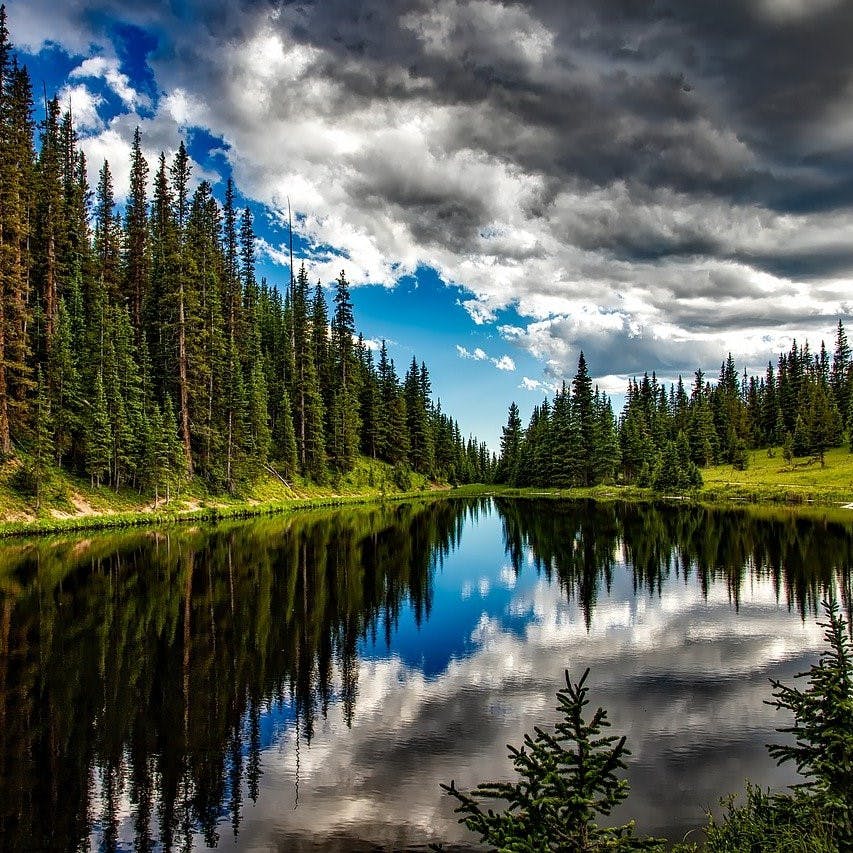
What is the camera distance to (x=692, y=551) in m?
38.2

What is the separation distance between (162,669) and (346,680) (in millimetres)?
5051

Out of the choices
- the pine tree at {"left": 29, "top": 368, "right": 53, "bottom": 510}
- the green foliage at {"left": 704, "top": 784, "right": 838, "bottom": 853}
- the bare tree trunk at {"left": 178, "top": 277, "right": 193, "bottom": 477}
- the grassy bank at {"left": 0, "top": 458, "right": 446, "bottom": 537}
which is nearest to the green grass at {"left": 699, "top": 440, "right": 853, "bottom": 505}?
the grassy bank at {"left": 0, "top": 458, "right": 446, "bottom": 537}

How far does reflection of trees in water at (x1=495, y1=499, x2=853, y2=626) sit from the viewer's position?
28125mm

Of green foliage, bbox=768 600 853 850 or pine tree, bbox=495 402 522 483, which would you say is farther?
pine tree, bbox=495 402 522 483

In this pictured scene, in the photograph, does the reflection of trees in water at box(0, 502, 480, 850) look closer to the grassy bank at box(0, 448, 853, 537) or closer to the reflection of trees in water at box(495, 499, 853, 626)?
the grassy bank at box(0, 448, 853, 537)

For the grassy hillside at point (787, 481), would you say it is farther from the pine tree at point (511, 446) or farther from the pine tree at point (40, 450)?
the pine tree at point (40, 450)

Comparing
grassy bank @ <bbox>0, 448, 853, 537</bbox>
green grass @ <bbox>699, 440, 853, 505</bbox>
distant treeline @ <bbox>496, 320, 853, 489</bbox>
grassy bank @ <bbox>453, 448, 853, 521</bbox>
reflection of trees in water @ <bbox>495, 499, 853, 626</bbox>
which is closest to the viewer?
reflection of trees in water @ <bbox>495, 499, 853, 626</bbox>

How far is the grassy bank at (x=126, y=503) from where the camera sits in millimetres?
40750

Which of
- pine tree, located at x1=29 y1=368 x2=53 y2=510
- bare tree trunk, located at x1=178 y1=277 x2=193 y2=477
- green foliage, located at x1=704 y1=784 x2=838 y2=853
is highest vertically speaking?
bare tree trunk, located at x1=178 y1=277 x2=193 y2=477

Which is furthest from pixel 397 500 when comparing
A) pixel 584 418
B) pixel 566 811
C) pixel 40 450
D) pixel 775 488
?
pixel 566 811

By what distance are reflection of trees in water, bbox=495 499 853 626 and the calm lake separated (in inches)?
13.2

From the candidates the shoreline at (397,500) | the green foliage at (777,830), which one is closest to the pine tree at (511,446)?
the shoreline at (397,500)

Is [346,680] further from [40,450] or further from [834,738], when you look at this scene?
[40,450]

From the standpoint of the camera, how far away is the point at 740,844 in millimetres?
7711
